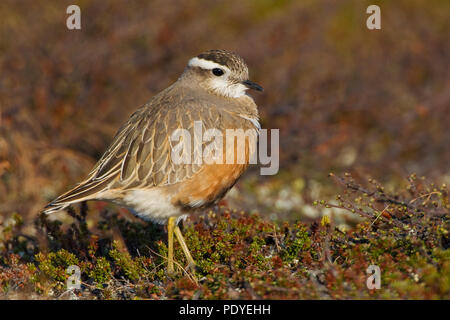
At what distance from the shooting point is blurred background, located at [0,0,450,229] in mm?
9508

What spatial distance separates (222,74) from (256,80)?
476 centimetres

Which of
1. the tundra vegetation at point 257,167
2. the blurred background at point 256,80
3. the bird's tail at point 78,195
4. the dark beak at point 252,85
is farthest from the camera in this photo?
the blurred background at point 256,80

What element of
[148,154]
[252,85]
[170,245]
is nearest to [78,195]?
[148,154]

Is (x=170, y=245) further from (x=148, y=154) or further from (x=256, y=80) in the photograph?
(x=256, y=80)

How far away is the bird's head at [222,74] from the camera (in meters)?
6.39

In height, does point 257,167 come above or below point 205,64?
below

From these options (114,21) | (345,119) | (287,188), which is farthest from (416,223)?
(114,21)

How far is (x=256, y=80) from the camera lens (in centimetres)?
1111

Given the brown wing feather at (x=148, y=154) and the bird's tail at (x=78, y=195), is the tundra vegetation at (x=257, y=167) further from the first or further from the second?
the brown wing feather at (x=148, y=154)

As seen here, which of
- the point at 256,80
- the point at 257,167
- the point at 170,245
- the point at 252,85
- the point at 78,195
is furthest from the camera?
the point at 256,80

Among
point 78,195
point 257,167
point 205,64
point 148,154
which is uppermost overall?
point 205,64

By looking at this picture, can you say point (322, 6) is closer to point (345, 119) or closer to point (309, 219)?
point (345, 119)

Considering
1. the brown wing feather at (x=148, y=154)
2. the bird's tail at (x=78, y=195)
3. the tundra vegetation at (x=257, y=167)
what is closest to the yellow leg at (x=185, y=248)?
the tundra vegetation at (x=257, y=167)

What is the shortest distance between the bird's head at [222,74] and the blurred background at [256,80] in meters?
2.29
